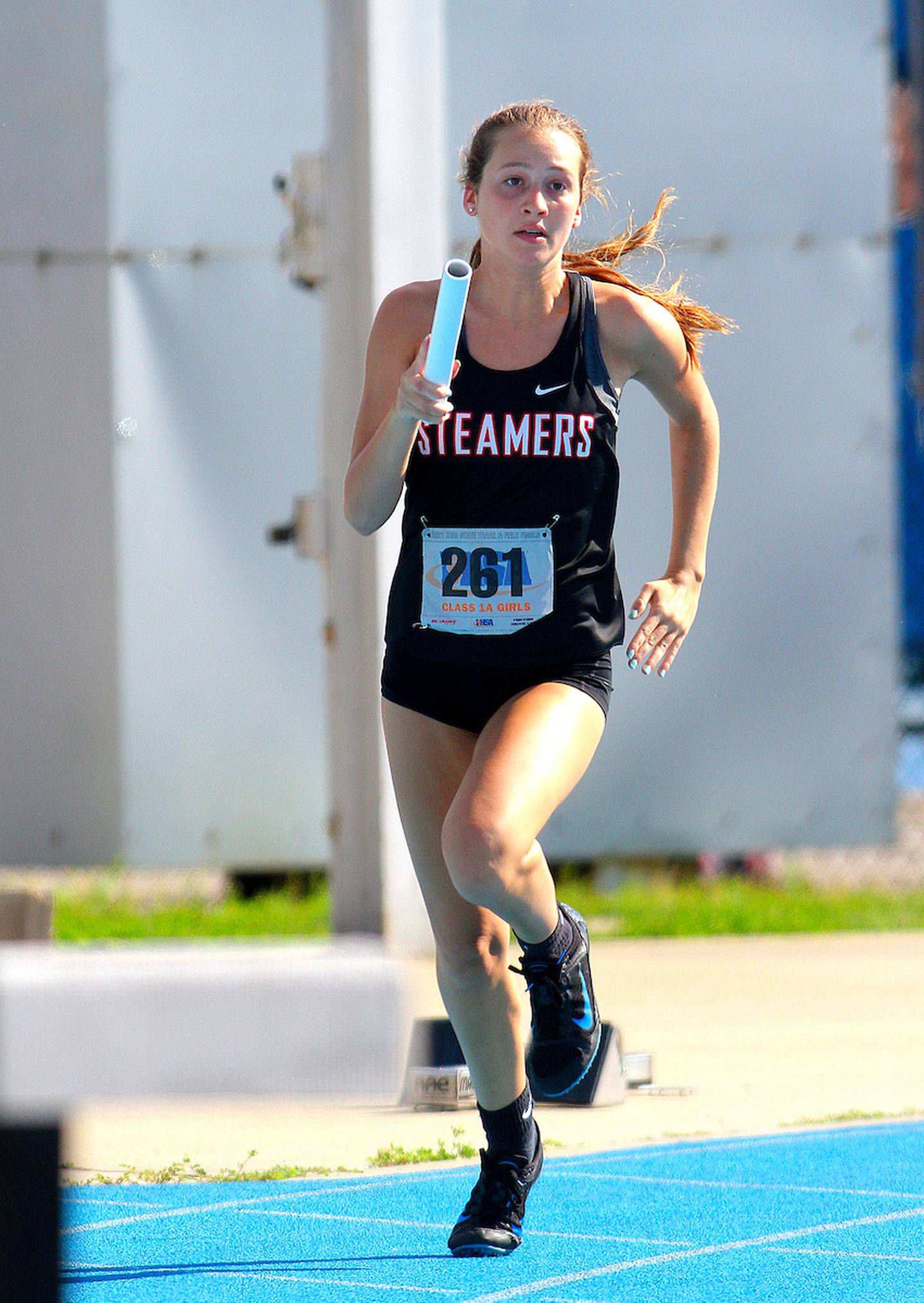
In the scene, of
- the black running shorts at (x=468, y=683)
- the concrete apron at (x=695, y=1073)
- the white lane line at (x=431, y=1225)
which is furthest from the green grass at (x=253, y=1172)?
the black running shorts at (x=468, y=683)

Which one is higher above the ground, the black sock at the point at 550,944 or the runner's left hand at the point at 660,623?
the runner's left hand at the point at 660,623

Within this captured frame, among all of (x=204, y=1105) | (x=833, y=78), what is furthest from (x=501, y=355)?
(x=833, y=78)

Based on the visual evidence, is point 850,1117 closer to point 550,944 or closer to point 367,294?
point 550,944

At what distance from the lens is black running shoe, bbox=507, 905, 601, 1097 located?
11.3 ft

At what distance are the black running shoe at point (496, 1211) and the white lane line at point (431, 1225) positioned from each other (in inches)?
8.9

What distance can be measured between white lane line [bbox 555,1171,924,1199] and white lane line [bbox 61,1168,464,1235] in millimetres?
333

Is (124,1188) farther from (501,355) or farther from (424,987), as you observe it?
(424,987)

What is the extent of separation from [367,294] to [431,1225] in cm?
446

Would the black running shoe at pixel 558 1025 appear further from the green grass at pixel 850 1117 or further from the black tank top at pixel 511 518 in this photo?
the green grass at pixel 850 1117

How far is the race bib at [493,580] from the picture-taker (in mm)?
Answer: 3504

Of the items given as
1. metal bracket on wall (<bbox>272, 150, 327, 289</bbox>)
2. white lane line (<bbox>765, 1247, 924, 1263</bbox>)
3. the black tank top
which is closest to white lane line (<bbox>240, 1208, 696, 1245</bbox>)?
white lane line (<bbox>765, 1247, 924, 1263</bbox>)

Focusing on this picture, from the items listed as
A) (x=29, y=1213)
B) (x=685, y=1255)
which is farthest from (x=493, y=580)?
(x=29, y=1213)

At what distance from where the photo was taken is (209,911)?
27.8 feet

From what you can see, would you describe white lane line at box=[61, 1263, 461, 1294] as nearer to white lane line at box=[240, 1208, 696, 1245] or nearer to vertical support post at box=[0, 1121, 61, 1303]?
white lane line at box=[240, 1208, 696, 1245]
